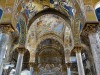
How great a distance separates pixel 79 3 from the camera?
813cm

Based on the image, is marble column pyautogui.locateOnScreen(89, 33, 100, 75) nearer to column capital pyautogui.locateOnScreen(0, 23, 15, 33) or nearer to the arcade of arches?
the arcade of arches

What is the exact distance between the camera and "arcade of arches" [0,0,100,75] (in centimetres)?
684

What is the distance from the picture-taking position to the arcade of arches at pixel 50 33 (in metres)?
6.84

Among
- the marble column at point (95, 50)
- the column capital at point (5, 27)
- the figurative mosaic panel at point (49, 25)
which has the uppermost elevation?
the figurative mosaic panel at point (49, 25)

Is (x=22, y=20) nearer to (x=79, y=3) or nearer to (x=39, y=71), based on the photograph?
(x=79, y=3)

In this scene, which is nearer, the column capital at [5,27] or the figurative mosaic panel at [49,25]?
the column capital at [5,27]

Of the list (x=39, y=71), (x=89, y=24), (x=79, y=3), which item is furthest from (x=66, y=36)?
(x=89, y=24)

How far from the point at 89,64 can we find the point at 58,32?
13.6 feet

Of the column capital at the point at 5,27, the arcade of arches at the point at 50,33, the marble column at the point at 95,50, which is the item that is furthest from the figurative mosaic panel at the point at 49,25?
the marble column at the point at 95,50

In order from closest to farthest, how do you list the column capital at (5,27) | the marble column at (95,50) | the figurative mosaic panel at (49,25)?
the marble column at (95,50) < the column capital at (5,27) < the figurative mosaic panel at (49,25)

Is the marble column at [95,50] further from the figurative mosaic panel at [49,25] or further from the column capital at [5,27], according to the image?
the figurative mosaic panel at [49,25]

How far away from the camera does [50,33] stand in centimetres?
1401

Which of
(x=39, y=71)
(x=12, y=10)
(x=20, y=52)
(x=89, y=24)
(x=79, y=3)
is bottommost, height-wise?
(x=39, y=71)

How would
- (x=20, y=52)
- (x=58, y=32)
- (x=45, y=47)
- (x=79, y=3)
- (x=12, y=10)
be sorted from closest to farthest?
(x=12, y=10) → (x=79, y=3) → (x=20, y=52) → (x=58, y=32) → (x=45, y=47)
